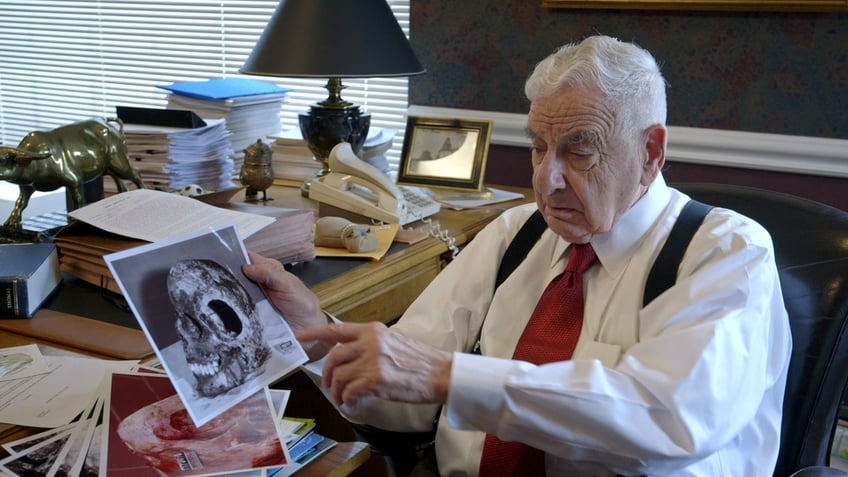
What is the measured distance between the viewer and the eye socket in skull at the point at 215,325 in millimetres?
1112

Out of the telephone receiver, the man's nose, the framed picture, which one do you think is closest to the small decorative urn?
the telephone receiver

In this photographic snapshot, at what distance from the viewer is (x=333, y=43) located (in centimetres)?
205

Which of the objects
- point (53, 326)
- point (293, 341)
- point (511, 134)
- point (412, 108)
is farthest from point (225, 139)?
point (293, 341)

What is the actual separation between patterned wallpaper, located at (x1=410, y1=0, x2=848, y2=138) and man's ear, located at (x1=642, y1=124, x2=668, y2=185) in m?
0.97

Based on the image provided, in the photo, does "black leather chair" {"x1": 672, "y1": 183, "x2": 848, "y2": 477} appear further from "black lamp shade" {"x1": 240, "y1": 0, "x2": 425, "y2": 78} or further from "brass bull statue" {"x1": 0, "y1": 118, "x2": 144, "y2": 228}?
"brass bull statue" {"x1": 0, "y1": 118, "x2": 144, "y2": 228}

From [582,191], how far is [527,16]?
4.00 feet

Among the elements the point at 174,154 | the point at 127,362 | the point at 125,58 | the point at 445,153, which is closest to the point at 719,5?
the point at 445,153

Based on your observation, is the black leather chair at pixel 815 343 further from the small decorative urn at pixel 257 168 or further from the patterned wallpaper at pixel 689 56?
the small decorative urn at pixel 257 168

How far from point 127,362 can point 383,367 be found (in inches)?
17.0

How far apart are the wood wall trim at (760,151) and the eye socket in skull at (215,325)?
1413 mm

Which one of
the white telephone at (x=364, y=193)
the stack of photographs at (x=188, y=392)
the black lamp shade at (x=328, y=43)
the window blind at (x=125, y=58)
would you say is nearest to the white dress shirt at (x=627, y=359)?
the stack of photographs at (x=188, y=392)

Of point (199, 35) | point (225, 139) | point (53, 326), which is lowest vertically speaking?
point (53, 326)

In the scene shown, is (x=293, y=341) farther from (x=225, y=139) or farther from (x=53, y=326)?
(x=225, y=139)

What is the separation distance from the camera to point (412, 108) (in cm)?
264
